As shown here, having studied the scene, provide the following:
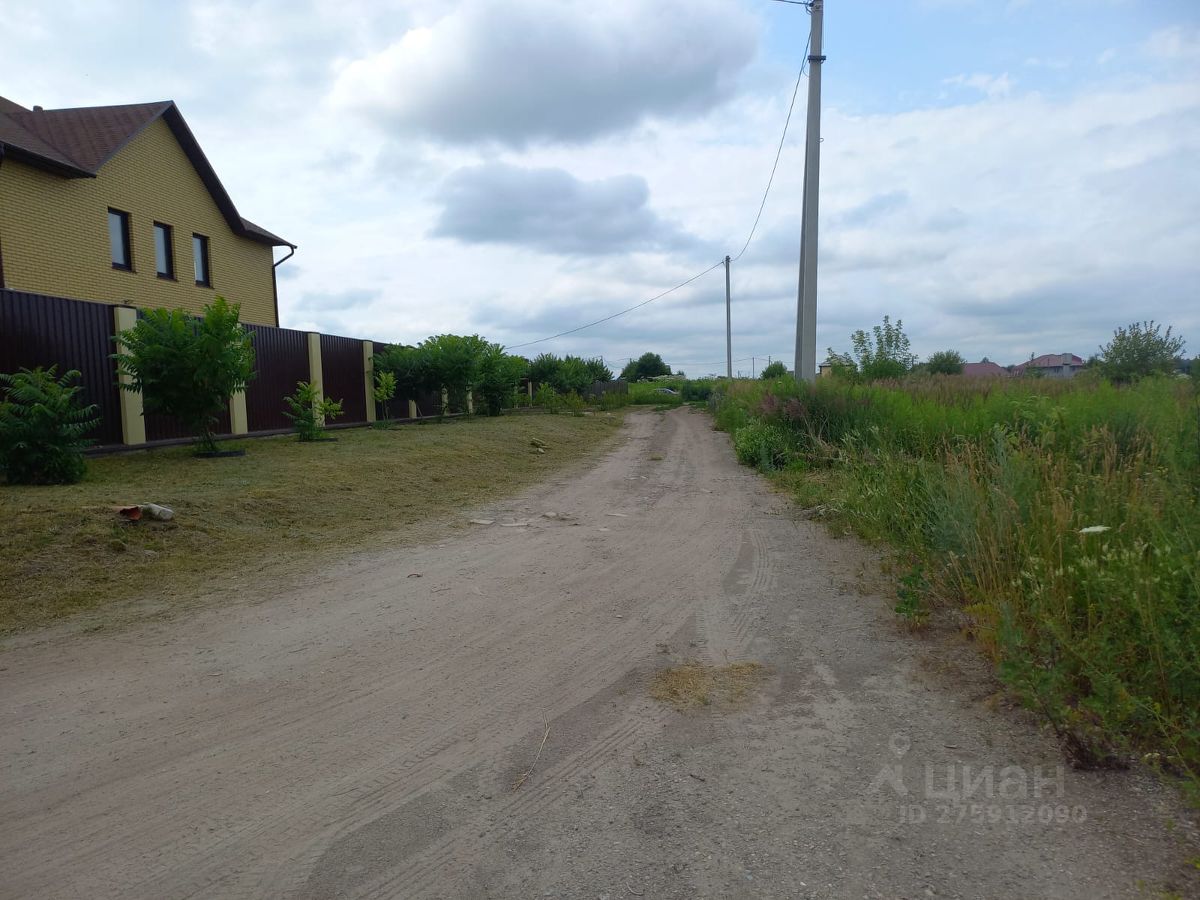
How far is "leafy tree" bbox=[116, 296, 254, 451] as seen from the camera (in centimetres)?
984

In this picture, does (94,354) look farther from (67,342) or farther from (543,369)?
(543,369)

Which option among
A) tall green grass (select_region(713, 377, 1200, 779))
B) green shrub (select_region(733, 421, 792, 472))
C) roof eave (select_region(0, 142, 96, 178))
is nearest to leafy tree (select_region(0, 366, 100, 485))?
tall green grass (select_region(713, 377, 1200, 779))

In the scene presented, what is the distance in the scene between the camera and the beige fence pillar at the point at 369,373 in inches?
778

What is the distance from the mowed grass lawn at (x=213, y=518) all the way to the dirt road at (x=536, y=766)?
0.95m

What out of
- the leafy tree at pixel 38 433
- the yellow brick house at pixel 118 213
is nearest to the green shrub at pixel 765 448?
the leafy tree at pixel 38 433

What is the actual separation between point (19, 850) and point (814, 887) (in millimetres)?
2596

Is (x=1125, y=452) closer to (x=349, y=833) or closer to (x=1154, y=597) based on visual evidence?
(x=1154, y=597)

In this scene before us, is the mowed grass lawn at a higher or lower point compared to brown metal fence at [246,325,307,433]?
lower

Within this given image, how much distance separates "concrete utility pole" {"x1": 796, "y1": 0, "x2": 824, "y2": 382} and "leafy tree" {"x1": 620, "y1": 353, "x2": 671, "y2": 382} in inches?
3130

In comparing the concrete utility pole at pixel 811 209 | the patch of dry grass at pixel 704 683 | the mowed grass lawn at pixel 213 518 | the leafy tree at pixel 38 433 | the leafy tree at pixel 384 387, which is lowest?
the patch of dry grass at pixel 704 683

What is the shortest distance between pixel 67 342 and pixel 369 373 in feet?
32.4

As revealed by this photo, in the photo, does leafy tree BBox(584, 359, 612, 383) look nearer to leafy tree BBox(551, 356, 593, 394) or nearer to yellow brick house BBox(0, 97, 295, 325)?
leafy tree BBox(551, 356, 593, 394)

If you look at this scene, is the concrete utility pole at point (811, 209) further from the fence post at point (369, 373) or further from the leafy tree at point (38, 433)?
the leafy tree at point (38, 433)
